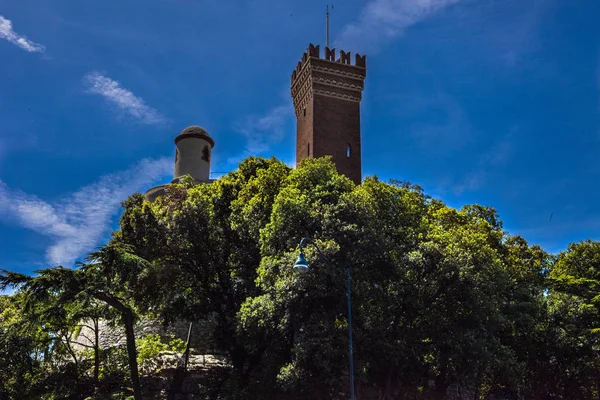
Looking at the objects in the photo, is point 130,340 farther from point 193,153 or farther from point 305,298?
point 193,153

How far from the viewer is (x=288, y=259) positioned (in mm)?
18422

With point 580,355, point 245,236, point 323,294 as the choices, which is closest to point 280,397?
point 323,294

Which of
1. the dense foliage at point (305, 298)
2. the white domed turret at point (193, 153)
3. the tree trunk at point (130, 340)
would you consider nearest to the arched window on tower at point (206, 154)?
the white domed turret at point (193, 153)

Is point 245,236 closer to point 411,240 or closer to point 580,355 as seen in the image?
point 411,240

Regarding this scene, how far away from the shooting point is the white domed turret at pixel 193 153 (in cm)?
3494

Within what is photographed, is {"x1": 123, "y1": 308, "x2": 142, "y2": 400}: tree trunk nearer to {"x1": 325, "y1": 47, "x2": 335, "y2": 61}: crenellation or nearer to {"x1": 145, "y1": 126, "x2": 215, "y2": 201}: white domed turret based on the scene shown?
{"x1": 145, "y1": 126, "x2": 215, "y2": 201}: white domed turret

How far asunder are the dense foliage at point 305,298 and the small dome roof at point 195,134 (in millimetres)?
10702

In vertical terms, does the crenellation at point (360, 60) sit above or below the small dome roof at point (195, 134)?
above

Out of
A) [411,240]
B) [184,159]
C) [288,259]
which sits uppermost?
[184,159]

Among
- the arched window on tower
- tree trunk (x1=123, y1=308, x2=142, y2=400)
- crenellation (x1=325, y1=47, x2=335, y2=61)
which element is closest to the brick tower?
crenellation (x1=325, y1=47, x2=335, y2=61)

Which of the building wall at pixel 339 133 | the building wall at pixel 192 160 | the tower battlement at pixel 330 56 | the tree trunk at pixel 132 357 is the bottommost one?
the tree trunk at pixel 132 357

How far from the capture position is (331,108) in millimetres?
38000

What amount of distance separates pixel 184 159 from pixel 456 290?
21.1 m

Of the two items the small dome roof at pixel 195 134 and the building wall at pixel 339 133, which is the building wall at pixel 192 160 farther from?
the building wall at pixel 339 133
